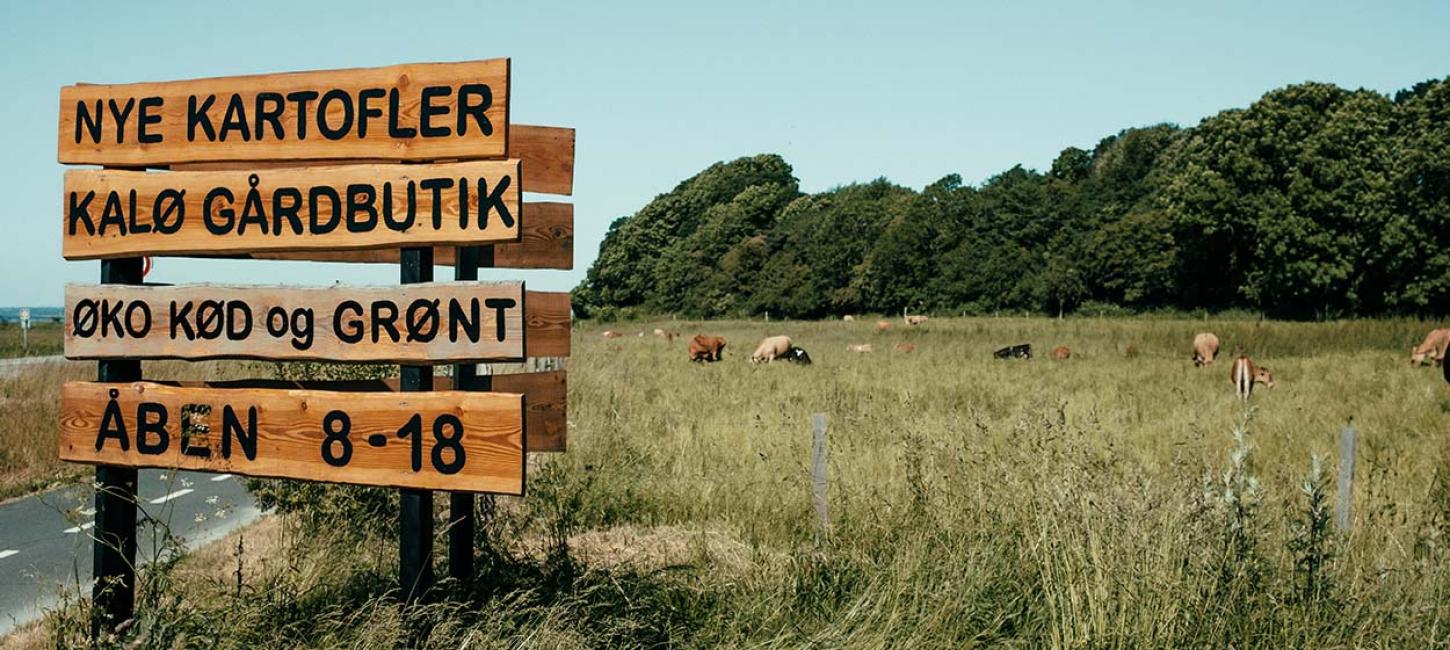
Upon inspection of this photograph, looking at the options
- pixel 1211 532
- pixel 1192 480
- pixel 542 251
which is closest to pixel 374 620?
pixel 542 251

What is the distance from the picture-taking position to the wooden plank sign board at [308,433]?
3.94 metres

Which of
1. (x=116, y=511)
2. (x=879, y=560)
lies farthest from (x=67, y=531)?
(x=879, y=560)

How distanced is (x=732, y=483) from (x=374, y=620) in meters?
4.09

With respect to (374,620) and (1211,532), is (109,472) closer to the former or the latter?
(374,620)

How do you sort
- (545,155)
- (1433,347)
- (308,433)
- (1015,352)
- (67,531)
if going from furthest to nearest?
(1015,352) < (1433,347) < (67,531) < (545,155) < (308,433)

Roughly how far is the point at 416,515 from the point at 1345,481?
5753 mm

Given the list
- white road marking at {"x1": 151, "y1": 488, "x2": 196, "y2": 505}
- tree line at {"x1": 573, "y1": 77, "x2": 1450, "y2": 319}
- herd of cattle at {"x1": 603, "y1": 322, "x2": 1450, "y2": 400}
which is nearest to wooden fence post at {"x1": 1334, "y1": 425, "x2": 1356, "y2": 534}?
white road marking at {"x1": 151, "y1": 488, "x2": 196, "y2": 505}

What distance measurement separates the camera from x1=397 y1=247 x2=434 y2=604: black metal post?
417 centimetres

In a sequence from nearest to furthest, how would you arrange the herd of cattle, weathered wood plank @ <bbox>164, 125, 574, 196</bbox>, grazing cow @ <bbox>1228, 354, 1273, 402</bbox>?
weathered wood plank @ <bbox>164, 125, 574, 196</bbox> → grazing cow @ <bbox>1228, 354, 1273, 402</bbox> → the herd of cattle

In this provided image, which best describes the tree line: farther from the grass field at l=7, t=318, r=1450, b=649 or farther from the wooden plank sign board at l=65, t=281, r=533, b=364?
the wooden plank sign board at l=65, t=281, r=533, b=364

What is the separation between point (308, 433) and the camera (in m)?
4.18

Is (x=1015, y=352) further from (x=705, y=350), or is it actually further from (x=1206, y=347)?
(x=705, y=350)

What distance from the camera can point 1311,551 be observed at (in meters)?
4.27

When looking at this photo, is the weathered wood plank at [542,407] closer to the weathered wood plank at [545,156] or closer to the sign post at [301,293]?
the sign post at [301,293]
